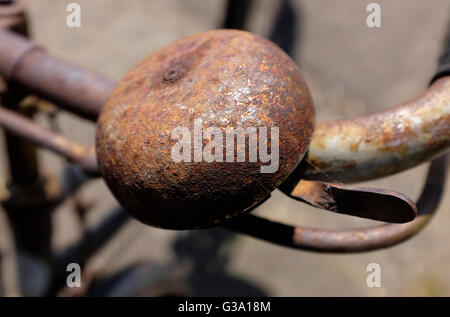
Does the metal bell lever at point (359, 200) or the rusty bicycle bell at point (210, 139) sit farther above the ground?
the rusty bicycle bell at point (210, 139)

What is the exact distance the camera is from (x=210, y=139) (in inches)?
24.3

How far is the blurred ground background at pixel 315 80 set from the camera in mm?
2225

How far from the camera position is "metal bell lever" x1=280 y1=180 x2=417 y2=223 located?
0.59 m

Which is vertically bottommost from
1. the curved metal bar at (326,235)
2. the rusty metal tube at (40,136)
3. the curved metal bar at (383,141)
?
the curved metal bar at (326,235)

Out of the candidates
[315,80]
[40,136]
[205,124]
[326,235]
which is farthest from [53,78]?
[315,80]

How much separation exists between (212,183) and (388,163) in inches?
10.5

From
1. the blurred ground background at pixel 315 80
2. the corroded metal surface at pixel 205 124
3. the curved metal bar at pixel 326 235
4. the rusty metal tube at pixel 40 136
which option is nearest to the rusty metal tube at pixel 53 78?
the rusty metal tube at pixel 40 136

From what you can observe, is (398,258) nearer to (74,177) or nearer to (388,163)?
(74,177)

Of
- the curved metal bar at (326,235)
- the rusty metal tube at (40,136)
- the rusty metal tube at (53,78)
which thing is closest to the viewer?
the curved metal bar at (326,235)

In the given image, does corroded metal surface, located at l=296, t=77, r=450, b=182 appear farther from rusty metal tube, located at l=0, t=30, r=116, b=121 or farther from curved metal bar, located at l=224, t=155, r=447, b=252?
rusty metal tube, located at l=0, t=30, r=116, b=121

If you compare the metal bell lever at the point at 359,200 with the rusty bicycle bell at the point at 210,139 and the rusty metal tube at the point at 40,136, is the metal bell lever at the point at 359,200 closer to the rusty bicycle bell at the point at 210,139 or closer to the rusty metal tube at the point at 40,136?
the rusty bicycle bell at the point at 210,139
